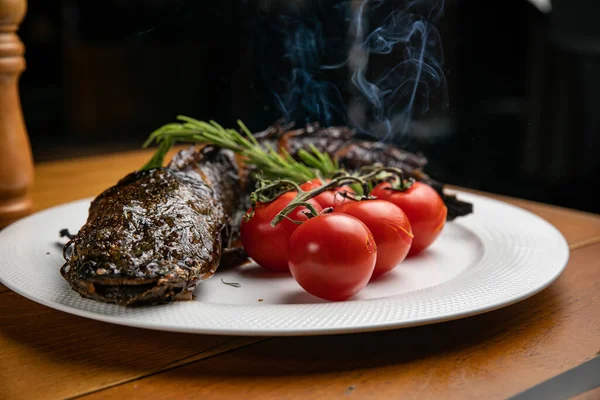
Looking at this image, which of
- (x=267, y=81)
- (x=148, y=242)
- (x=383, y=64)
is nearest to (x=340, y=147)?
(x=383, y=64)

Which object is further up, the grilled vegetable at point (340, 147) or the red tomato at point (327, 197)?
the red tomato at point (327, 197)

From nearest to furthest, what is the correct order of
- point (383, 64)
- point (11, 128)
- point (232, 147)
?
point (232, 147) → point (11, 128) → point (383, 64)

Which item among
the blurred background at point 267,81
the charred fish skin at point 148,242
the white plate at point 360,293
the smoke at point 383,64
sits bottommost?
the blurred background at point 267,81

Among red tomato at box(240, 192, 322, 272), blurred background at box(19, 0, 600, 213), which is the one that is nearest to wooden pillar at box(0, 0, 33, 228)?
red tomato at box(240, 192, 322, 272)

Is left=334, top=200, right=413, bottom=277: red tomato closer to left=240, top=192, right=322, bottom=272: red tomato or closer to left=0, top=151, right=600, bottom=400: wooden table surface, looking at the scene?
left=240, top=192, right=322, bottom=272: red tomato

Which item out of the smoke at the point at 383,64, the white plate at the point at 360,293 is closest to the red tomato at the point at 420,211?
the white plate at the point at 360,293

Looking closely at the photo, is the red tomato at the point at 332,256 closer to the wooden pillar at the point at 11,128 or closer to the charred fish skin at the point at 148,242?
the charred fish skin at the point at 148,242


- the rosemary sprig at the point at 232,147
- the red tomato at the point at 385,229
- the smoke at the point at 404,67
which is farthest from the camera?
the smoke at the point at 404,67

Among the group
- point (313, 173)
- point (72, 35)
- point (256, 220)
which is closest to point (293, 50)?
point (313, 173)

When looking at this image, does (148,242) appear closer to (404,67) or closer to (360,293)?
(360,293)
